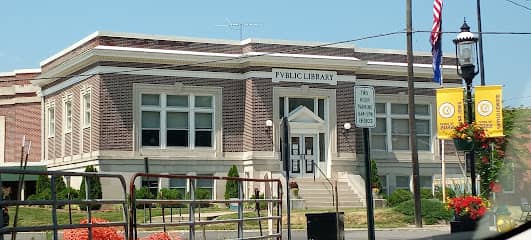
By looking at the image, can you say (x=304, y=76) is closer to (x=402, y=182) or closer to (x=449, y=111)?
(x=402, y=182)

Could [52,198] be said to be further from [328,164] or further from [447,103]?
[328,164]

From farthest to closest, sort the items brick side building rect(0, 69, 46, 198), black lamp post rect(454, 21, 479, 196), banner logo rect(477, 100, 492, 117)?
brick side building rect(0, 69, 46, 198), black lamp post rect(454, 21, 479, 196), banner logo rect(477, 100, 492, 117)

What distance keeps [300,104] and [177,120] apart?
5.69 metres

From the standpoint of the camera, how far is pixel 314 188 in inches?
1385

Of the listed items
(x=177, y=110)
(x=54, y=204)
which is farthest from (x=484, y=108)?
(x=177, y=110)

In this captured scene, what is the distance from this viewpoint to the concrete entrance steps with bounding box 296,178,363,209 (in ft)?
111

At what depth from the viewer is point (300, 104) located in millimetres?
37062

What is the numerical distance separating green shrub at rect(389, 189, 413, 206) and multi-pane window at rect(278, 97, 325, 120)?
488cm

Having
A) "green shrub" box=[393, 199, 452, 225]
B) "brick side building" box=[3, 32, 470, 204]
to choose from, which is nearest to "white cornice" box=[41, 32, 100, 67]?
"brick side building" box=[3, 32, 470, 204]

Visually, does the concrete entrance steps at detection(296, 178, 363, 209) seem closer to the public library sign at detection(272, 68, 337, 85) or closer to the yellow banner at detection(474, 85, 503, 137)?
the public library sign at detection(272, 68, 337, 85)

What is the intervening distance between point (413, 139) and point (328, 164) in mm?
9786

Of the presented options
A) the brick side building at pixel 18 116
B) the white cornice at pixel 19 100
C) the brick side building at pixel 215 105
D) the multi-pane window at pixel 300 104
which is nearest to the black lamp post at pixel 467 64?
the brick side building at pixel 215 105

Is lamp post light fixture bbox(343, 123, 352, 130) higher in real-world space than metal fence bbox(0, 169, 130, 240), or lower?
higher

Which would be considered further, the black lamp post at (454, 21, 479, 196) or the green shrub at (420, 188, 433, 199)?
the green shrub at (420, 188, 433, 199)
